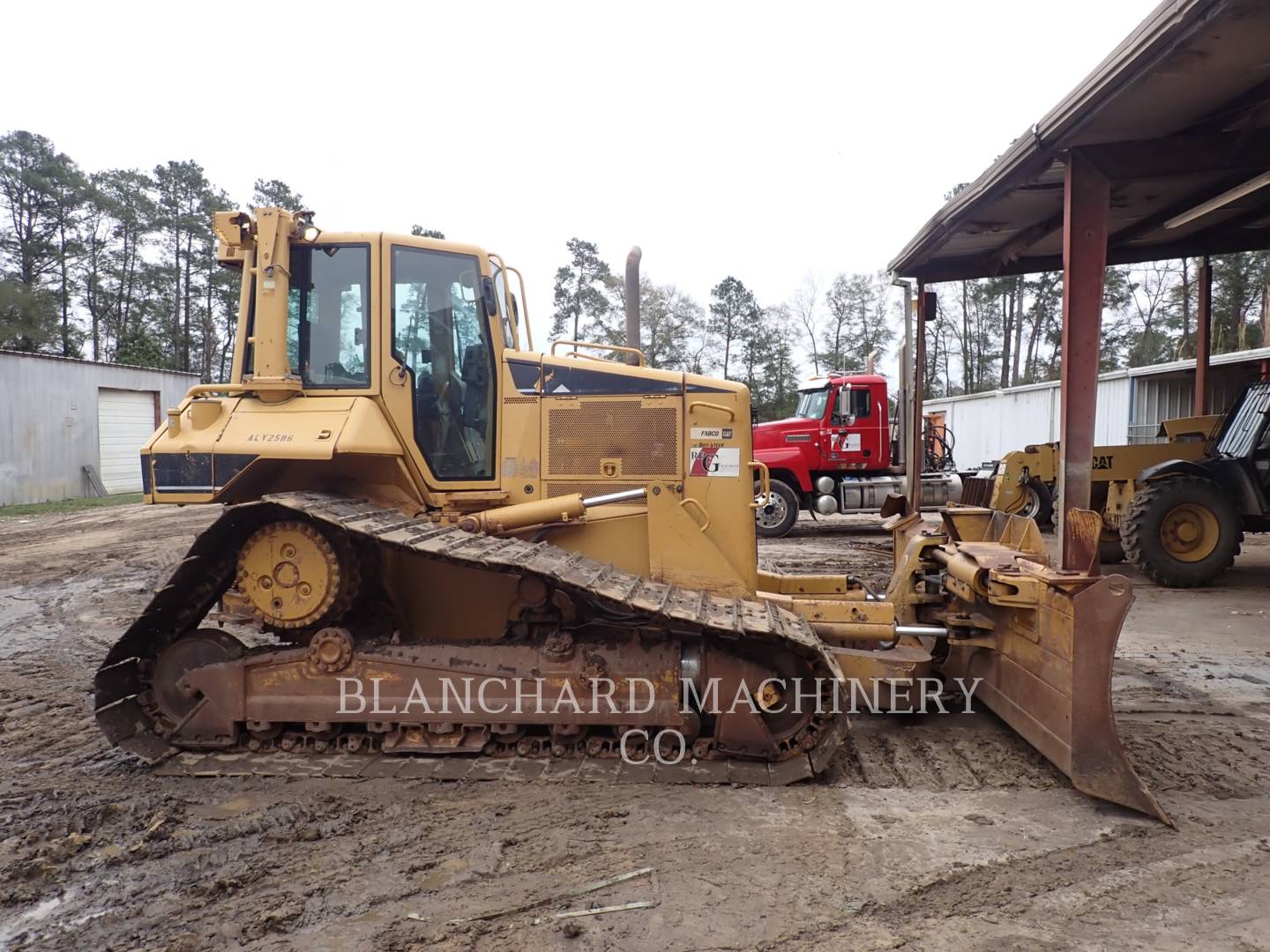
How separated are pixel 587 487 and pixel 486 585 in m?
0.75

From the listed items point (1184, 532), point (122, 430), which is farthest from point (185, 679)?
point (122, 430)

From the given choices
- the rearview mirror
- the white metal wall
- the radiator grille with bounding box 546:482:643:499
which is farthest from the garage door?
the white metal wall

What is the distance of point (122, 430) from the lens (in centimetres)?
2298

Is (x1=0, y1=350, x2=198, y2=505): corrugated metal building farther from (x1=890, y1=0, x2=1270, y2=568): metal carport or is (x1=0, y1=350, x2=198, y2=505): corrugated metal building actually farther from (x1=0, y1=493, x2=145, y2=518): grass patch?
(x1=890, y1=0, x2=1270, y2=568): metal carport

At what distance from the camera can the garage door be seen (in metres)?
22.2

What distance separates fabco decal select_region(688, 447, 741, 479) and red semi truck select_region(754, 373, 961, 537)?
28.3 ft

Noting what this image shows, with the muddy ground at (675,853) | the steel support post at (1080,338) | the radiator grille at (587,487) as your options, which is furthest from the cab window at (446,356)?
the steel support post at (1080,338)

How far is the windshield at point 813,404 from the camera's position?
43.6 ft

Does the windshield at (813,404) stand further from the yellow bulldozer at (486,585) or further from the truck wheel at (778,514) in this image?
the yellow bulldozer at (486,585)

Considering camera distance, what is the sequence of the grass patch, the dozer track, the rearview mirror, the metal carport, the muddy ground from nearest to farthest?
1. the muddy ground
2. the dozer track
3. the rearview mirror
4. the metal carport
5. the grass patch

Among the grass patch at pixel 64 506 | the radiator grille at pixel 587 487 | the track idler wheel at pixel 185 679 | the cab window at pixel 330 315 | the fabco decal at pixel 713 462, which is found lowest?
the grass patch at pixel 64 506

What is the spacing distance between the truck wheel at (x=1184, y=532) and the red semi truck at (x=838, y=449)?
4.48 metres

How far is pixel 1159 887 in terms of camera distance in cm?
284

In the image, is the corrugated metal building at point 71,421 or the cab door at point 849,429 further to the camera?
the corrugated metal building at point 71,421
